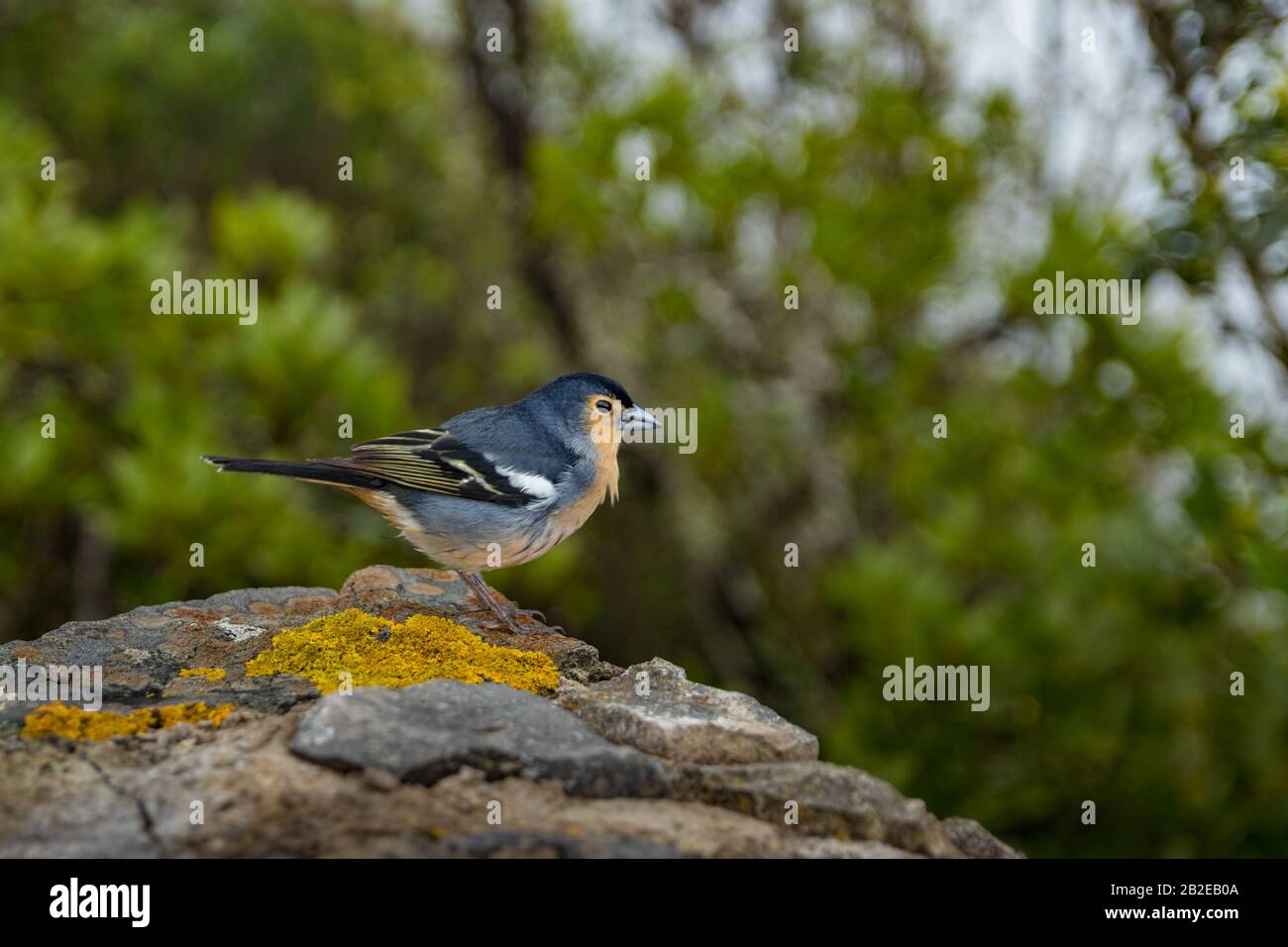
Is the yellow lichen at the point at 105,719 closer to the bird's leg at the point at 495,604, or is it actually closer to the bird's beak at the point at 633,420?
the bird's leg at the point at 495,604

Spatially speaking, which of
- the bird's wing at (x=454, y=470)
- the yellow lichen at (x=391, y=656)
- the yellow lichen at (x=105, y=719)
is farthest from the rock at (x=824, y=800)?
the bird's wing at (x=454, y=470)

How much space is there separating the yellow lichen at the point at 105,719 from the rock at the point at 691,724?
0.89 m

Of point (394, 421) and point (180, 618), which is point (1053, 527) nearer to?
point (394, 421)

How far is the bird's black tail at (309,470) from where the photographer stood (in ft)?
12.8

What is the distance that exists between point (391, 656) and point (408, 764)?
0.77 meters

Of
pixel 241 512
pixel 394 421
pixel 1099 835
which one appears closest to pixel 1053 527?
pixel 1099 835

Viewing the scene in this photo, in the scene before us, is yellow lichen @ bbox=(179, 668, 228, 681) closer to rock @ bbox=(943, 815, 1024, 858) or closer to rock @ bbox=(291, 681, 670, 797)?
rock @ bbox=(291, 681, 670, 797)

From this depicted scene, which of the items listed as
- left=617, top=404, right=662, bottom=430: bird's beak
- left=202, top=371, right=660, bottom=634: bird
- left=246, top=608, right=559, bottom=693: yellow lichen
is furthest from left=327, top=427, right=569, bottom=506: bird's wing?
left=246, top=608, right=559, bottom=693: yellow lichen

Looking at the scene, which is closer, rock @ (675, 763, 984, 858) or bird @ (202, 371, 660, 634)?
rock @ (675, 763, 984, 858)

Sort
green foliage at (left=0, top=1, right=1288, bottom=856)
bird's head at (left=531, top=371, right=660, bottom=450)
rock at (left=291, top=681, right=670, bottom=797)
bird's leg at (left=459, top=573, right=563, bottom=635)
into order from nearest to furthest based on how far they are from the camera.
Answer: rock at (left=291, top=681, right=670, bottom=797) < bird's leg at (left=459, top=573, right=563, bottom=635) < bird's head at (left=531, top=371, right=660, bottom=450) < green foliage at (left=0, top=1, right=1288, bottom=856)

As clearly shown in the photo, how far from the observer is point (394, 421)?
5988mm

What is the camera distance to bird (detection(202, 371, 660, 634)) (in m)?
4.18

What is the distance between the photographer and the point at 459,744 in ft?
9.17

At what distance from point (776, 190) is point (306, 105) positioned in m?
4.83
